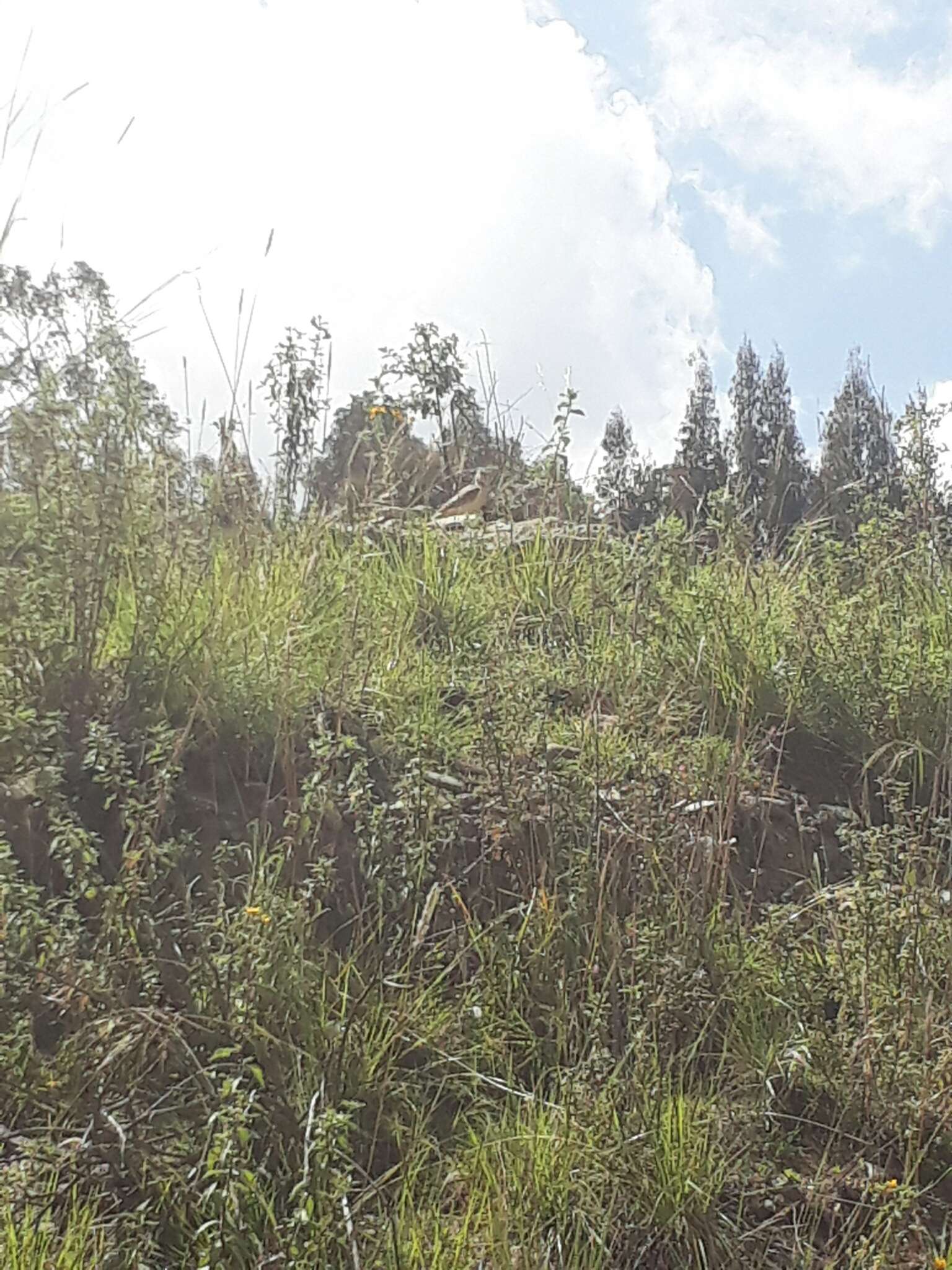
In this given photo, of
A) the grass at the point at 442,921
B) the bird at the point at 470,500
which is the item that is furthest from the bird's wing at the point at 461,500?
the grass at the point at 442,921

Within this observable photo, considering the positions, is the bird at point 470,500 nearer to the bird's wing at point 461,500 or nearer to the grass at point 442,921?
the bird's wing at point 461,500

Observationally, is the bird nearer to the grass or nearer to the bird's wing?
the bird's wing

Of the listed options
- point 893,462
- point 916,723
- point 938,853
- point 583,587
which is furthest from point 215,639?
point 893,462

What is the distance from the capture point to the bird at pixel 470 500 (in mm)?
4363

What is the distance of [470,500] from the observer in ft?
14.7

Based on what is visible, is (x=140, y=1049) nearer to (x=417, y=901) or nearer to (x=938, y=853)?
(x=417, y=901)

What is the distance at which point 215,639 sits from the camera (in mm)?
2447

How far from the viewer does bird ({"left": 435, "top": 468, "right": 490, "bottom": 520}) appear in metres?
4.36

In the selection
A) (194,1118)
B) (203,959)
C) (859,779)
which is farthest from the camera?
(859,779)

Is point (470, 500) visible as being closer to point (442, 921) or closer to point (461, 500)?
point (461, 500)

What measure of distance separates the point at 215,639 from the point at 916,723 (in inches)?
71.7

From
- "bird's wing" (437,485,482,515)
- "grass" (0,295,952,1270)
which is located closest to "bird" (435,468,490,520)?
"bird's wing" (437,485,482,515)

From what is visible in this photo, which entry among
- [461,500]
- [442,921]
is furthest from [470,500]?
[442,921]

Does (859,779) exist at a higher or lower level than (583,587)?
lower
